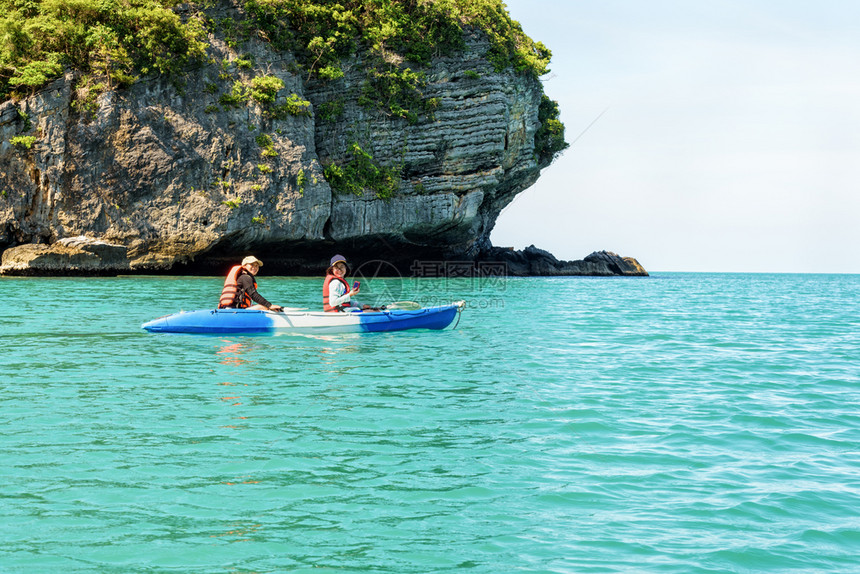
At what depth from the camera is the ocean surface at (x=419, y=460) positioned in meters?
4.08

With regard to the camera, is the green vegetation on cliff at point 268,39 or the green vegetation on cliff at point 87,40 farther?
the green vegetation on cliff at point 268,39

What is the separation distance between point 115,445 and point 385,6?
31.7 metres

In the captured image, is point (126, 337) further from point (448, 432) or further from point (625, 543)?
point (625, 543)

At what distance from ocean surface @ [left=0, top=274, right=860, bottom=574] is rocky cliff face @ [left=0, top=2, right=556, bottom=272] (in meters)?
19.4

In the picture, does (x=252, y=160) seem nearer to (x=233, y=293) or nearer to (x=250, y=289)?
(x=233, y=293)

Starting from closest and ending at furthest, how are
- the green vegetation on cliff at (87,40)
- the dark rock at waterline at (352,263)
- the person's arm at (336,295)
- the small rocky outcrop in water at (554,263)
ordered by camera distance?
1. the person's arm at (336,295)
2. the green vegetation on cliff at (87,40)
3. the dark rock at waterline at (352,263)
4. the small rocky outcrop in water at (554,263)

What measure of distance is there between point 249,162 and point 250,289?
19.6 m

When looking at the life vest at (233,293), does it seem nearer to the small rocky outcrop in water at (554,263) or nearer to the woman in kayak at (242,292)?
the woman in kayak at (242,292)

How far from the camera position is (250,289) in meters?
13.1

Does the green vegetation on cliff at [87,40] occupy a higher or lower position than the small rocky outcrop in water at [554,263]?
higher

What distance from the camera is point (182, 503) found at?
4621 mm

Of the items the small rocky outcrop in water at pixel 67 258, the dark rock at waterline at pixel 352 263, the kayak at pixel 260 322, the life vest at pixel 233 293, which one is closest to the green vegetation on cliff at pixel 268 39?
the small rocky outcrop in water at pixel 67 258

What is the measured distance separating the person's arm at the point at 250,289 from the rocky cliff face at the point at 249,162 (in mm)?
18341

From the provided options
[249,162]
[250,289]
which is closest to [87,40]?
[249,162]
